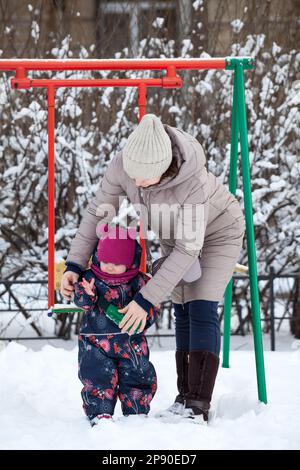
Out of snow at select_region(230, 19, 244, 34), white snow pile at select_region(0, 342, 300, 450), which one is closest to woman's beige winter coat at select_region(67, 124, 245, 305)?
white snow pile at select_region(0, 342, 300, 450)

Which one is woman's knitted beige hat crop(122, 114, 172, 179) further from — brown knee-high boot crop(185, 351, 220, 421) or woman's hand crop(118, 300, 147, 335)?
brown knee-high boot crop(185, 351, 220, 421)

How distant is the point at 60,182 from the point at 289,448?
12.3ft

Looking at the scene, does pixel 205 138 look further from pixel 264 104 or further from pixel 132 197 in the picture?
pixel 132 197

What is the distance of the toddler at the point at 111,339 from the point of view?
11.3 feet

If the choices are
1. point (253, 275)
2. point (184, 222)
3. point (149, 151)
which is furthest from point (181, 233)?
point (253, 275)

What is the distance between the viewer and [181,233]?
11.1 ft

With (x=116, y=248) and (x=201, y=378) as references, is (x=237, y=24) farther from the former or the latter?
(x=201, y=378)

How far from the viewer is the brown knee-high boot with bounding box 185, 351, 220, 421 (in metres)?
3.52

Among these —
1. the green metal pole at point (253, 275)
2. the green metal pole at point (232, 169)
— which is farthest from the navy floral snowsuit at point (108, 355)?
the green metal pole at point (232, 169)

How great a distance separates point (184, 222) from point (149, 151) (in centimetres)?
32

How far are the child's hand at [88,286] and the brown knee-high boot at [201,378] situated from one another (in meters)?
0.49

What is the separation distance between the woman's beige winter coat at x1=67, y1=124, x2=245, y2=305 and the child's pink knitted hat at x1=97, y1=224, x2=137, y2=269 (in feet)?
0.44

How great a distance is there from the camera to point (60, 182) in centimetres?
650

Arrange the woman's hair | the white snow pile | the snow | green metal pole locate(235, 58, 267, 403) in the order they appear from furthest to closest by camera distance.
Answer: the snow < green metal pole locate(235, 58, 267, 403) < the woman's hair < the white snow pile
